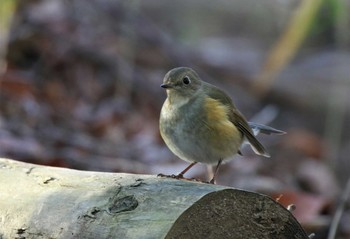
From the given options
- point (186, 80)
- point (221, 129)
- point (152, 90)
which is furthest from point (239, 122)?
point (152, 90)

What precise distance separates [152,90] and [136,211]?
6.53 metres

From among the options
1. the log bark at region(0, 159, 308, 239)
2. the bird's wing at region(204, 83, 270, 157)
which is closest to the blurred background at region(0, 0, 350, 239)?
the bird's wing at region(204, 83, 270, 157)

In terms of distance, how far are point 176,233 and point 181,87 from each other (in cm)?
157

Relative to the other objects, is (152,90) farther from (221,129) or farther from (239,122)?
(221,129)

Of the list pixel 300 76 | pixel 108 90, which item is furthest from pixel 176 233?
pixel 300 76

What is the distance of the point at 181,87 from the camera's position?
4730 millimetres

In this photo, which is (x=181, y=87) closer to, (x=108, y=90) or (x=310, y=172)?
(x=310, y=172)

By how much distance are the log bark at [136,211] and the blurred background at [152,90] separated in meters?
2.42

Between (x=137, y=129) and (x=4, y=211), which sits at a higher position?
(x=4, y=211)

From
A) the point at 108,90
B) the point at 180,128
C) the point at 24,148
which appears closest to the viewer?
the point at 180,128

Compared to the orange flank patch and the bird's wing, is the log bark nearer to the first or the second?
the orange flank patch

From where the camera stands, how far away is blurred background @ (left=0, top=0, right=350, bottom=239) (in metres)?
7.14

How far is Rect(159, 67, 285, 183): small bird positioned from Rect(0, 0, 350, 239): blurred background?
1486 millimetres

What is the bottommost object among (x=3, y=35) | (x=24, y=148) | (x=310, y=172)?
(x=310, y=172)
